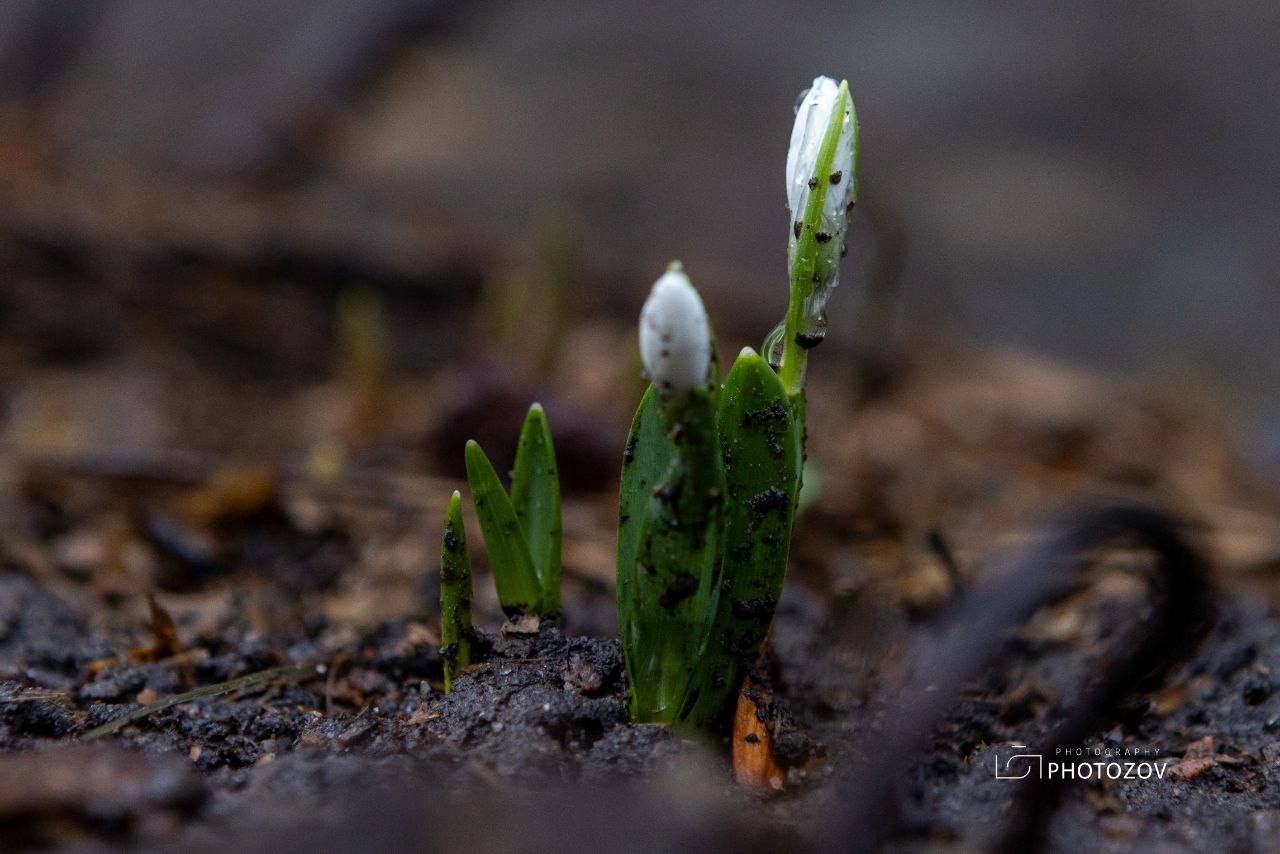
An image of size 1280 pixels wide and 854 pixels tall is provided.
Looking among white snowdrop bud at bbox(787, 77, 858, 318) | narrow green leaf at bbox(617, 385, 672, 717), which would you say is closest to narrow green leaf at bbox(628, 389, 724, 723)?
narrow green leaf at bbox(617, 385, 672, 717)

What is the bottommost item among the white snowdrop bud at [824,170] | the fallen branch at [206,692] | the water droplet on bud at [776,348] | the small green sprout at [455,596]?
the fallen branch at [206,692]

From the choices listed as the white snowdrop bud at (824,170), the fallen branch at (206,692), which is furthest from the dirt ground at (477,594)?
the white snowdrop bud at (824,170)

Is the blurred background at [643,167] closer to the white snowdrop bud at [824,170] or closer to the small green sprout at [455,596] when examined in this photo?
the white snowdrop bud at [824,170]

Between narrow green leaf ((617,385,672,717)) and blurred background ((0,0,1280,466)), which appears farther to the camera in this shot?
blurred background ((0,0,1280,466))

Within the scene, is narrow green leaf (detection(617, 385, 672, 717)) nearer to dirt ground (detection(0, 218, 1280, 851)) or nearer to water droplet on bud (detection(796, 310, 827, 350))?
dirt ground (detection(0, 218, 1280, 851))

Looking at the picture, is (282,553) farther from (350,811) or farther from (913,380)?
(913,380)

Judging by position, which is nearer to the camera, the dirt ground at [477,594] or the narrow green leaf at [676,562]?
the dirt ground at [477,594]
